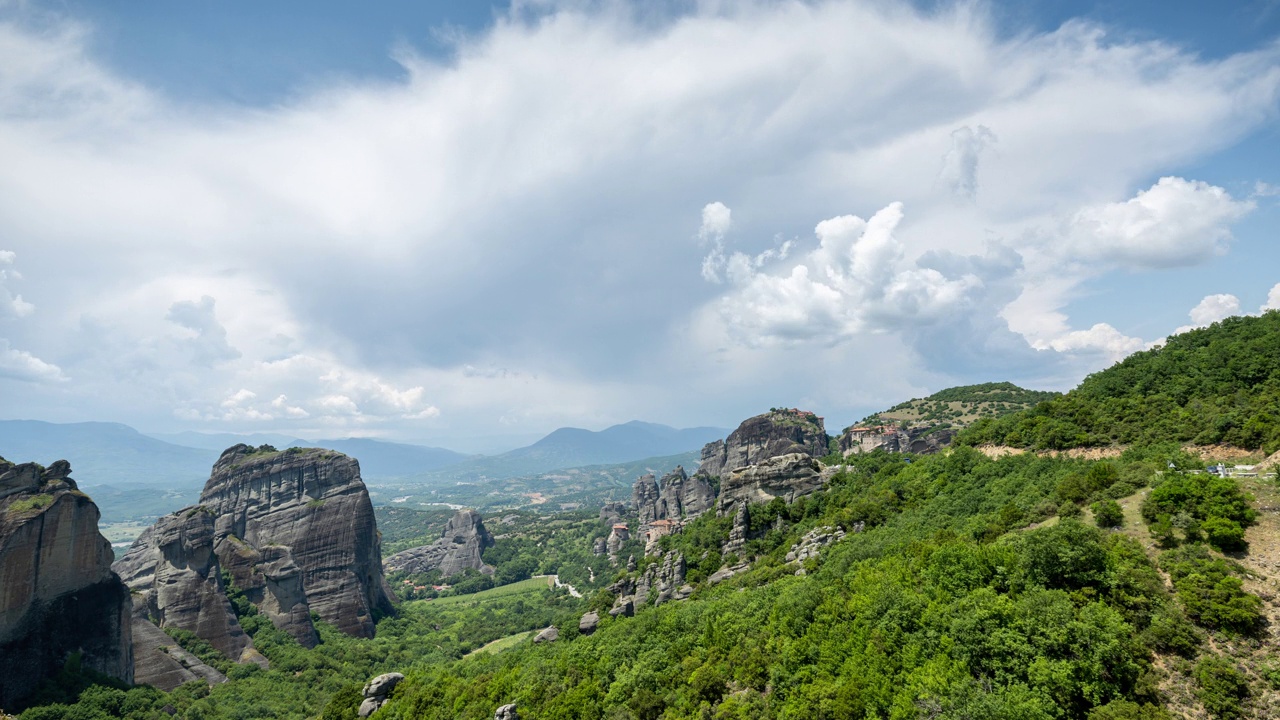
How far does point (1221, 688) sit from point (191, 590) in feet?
352

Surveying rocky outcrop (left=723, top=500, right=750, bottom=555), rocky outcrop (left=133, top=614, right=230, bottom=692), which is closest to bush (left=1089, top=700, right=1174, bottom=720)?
rocky outcrop (left=723, top=500, right=750, bottom=555)

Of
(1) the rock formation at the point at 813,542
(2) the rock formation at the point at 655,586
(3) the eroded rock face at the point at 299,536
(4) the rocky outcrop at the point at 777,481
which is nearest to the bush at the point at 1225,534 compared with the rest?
(1) the rock formation at the point at 813,542

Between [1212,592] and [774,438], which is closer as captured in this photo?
[1212,592]

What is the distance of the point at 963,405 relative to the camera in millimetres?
123875

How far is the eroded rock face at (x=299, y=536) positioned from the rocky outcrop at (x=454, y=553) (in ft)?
162

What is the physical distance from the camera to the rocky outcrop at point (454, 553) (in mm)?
161875

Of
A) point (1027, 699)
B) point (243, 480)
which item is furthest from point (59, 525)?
point (1027, 699)

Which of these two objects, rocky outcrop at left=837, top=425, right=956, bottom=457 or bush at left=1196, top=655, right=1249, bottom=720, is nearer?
bush at left=1196, top=655, right=1249, bottom=720

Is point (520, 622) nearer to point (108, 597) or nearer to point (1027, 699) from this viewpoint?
point (108, 597)

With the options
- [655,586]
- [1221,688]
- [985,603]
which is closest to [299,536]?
[655,586]

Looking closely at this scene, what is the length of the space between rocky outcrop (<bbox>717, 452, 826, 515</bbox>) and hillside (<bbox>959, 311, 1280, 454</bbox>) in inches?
657

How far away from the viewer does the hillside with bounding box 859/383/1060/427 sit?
112 metres

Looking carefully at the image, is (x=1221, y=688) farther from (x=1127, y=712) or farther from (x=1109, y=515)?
(x=1109, y=515)

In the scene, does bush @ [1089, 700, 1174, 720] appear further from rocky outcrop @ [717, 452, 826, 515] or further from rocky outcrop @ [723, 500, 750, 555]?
rocky outcrop @ [717, 452, 826, 515]
